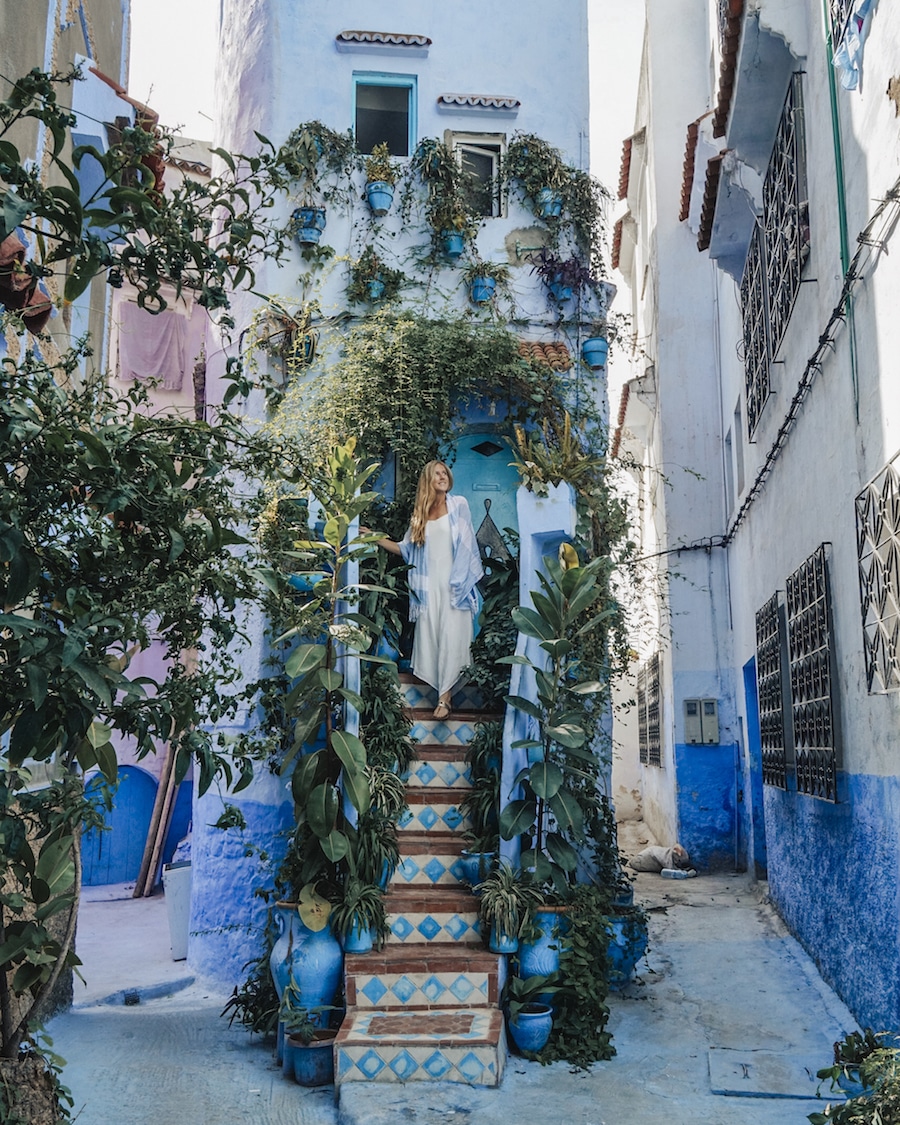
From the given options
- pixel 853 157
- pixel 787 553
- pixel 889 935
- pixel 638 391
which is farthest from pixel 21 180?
pixel 638 391

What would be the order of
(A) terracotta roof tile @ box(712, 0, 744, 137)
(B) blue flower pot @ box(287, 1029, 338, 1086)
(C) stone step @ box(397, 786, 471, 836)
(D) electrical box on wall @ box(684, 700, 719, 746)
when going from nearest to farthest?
(B) blue flower pot @ box(287, 1029, 338, 1086)
(A) terracotta roof tile @ box(712, 0, 744, 137)
(C) stone step @ box(397, 786, 471, 836)
(D) electrical box on wall @ box(684, 700, 719, 746)

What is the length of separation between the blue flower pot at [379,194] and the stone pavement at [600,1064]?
731cm

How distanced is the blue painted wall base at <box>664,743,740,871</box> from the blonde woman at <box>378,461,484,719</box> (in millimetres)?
5843

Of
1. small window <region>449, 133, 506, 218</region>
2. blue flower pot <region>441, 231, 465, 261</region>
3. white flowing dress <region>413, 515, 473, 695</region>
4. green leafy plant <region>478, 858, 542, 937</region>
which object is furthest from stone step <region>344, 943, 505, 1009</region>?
small window <region>449, 133, 506, 218</region>

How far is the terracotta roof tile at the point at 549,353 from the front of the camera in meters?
10.5

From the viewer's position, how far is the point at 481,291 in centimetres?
1089

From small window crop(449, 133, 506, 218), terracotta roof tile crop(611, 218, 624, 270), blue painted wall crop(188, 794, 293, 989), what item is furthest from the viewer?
terracotta roof tile crop(611, 218, 624, 270)

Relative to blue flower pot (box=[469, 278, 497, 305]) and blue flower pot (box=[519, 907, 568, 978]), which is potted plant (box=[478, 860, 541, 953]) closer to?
blue flower pot (box=[519, 907, 568, 978])

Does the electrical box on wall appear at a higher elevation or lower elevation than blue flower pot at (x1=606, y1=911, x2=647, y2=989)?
higher

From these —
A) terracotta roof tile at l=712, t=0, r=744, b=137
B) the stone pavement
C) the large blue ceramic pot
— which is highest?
terracotta roof tile at l=712, t=0, r=744, b=137

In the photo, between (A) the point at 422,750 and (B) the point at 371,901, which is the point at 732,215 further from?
(B) the point at 371,901

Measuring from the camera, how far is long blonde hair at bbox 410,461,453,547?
9438 mm

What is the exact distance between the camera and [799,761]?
26.9 feet

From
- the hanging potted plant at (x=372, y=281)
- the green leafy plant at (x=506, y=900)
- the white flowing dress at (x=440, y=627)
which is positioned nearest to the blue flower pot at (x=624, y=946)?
the green leafy plant at (x=506, y=900)
